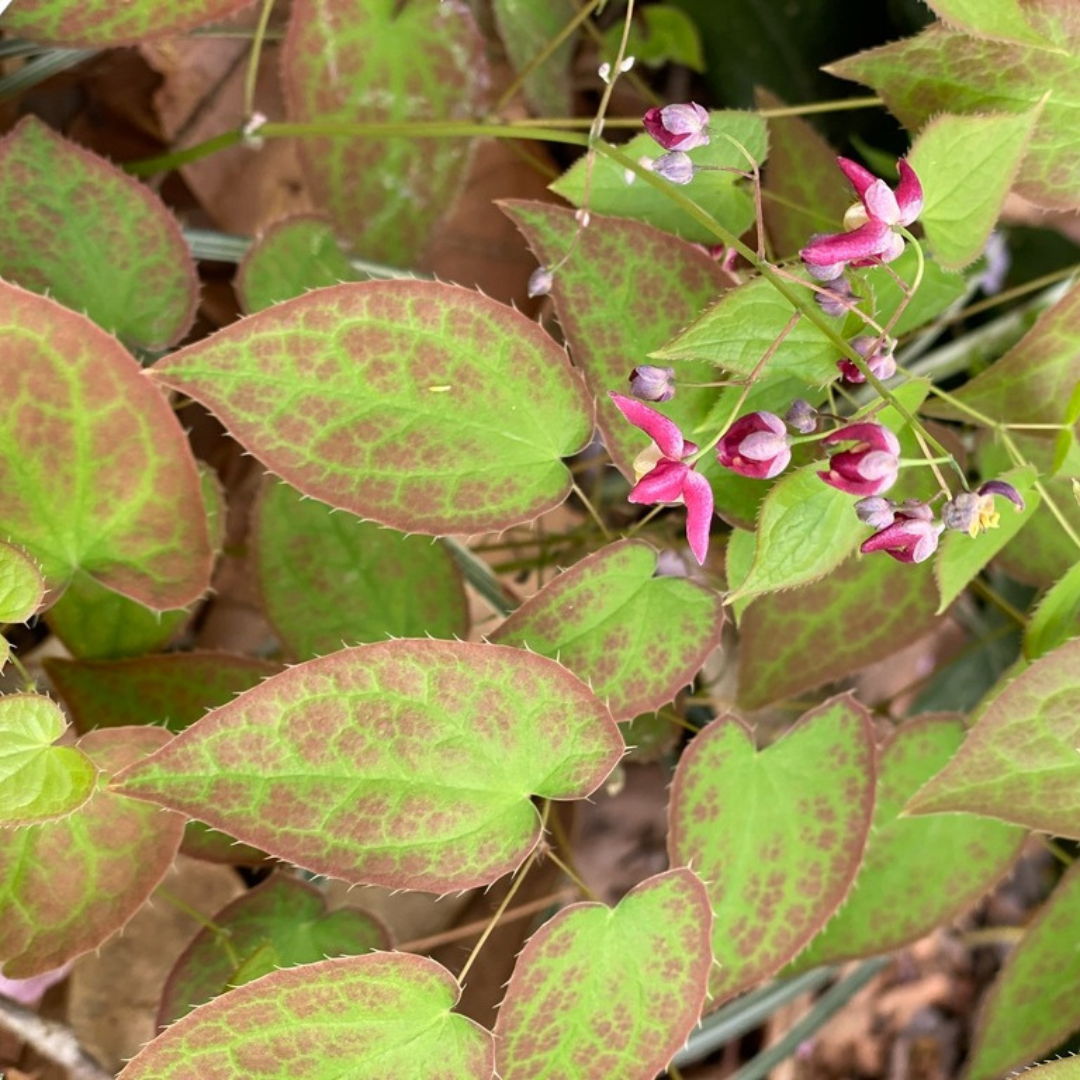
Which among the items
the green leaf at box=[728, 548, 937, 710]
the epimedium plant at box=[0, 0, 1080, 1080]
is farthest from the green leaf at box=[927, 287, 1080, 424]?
the green leaf at box=[728, 548, 937, 710]

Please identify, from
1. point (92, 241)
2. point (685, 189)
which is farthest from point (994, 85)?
point (92, 241)

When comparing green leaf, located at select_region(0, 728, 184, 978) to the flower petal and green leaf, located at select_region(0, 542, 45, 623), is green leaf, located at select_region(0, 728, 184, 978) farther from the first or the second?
the flower petal

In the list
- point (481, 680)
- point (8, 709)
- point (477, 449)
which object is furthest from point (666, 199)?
point (8, 709)

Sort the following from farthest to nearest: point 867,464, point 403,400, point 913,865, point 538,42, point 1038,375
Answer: point 538,42 → point 913,865 → point 1038,375 → point 403,400 → point 867,464

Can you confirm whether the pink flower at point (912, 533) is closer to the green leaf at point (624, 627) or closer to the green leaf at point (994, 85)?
the green leaf at point (624, 627)

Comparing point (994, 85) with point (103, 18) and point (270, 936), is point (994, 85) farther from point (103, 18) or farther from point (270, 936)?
point (270, 936)

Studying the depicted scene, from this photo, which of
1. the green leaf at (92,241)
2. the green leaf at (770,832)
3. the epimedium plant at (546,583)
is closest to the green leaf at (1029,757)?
the epimedium plant at (546,583)
